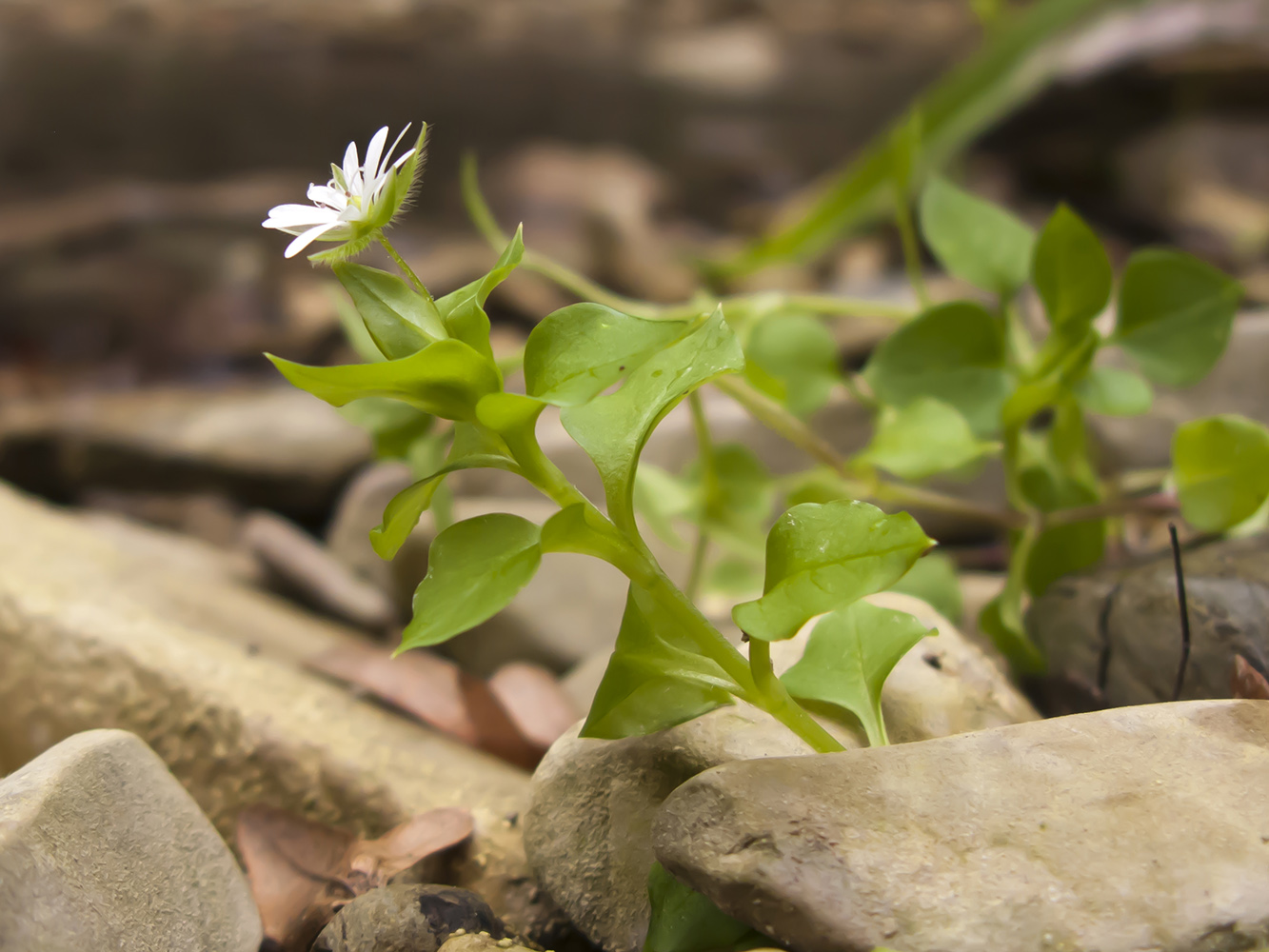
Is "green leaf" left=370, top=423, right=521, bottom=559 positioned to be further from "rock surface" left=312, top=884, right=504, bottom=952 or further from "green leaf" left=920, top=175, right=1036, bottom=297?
"green leaf" left=920, top=175, right=1036, bottom=297

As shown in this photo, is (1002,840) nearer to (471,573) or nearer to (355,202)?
(471,573)

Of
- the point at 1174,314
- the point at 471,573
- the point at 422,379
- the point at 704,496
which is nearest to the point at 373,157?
the point at 422,379

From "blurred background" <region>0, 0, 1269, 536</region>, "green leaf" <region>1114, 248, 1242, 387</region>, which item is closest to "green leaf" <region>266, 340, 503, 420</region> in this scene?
"green leaf" <region>1114, 248, 1242, 387</region>

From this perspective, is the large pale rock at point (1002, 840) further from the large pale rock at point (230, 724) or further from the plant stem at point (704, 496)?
the plant stem at point (704, 496)

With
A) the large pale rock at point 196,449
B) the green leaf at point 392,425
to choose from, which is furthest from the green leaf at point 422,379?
the large pale rock at point 196,449

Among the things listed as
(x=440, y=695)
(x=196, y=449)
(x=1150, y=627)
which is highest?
(x=1150, y=627)
